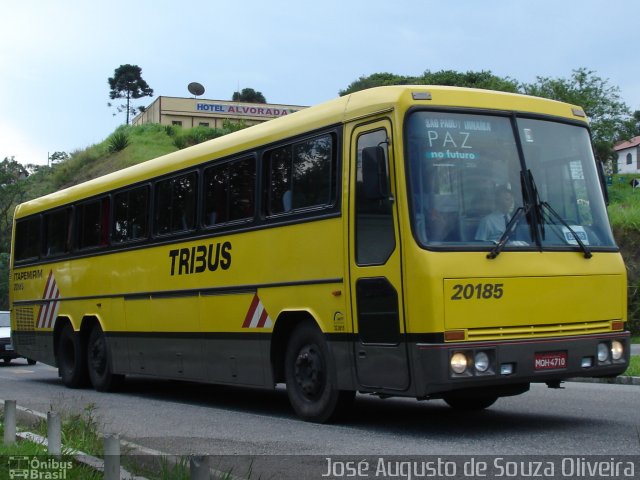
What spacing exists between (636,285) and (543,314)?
22.1 m

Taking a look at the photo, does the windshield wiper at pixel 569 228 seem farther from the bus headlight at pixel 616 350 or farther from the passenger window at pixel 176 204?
the passenger window at pixel 176 204

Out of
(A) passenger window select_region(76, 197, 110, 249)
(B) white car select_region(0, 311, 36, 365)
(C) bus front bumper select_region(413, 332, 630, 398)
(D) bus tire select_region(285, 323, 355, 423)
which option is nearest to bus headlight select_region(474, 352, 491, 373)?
(C) bus front bumper select_region(413, 332, 630, 398)

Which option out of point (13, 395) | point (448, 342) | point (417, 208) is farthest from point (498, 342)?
point (13, 395)

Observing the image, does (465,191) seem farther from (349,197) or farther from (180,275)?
(180,275)

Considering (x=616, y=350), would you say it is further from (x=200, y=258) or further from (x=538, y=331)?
(x=200, y=258)

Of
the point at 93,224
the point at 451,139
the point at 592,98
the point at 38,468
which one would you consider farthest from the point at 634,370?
the point at 592,98

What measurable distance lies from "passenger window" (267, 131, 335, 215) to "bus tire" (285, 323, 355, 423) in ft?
4.49

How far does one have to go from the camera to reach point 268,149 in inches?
456

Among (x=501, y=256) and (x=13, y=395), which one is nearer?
(x=501, y=256)

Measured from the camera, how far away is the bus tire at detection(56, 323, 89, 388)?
17016 mm

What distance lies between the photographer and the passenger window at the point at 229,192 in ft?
39.0

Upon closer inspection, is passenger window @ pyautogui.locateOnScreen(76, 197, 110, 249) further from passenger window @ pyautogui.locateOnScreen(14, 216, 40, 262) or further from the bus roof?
the bus roof

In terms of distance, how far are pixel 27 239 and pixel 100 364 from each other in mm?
4722

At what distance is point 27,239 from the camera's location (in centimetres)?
2002
